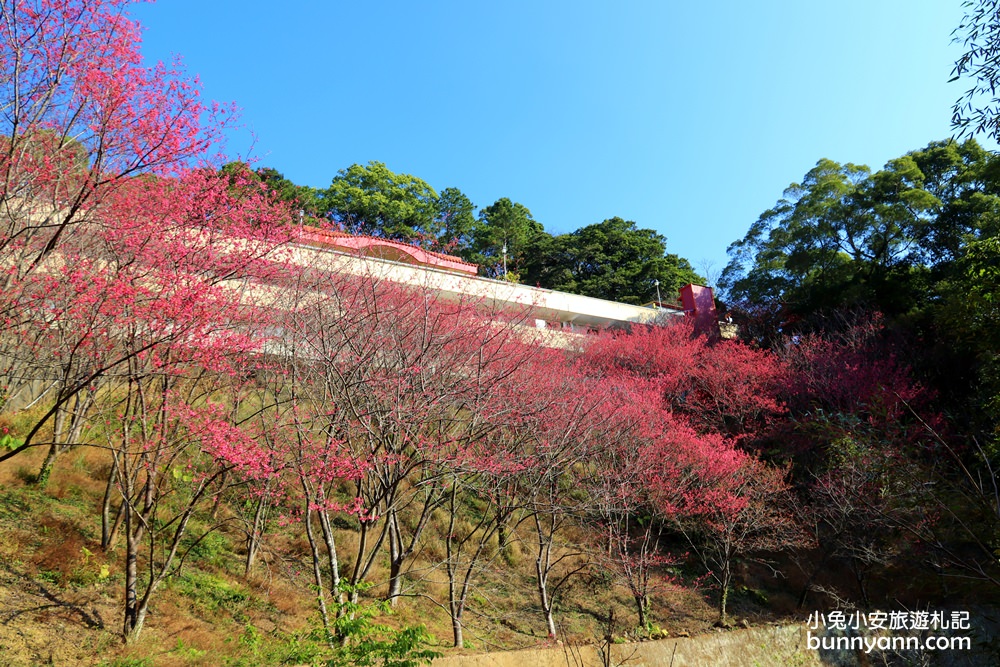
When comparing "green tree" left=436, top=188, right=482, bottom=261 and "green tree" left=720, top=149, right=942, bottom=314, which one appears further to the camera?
"green tree" left=436, top=188, right=482, bottom=261

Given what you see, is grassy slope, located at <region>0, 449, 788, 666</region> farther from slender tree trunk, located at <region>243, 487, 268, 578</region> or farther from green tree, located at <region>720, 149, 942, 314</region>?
green tree, located at <region>720, 149, 942, 314</region>

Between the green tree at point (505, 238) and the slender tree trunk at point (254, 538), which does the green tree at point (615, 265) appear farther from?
the slender tree trunk at point (254, 538)

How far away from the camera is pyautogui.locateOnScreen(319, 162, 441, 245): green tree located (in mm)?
31016

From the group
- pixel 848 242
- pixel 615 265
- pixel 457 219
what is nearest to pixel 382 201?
pixel 457 219

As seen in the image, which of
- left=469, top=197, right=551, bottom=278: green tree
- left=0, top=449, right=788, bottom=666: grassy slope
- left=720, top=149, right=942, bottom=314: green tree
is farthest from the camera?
left=469, top=197, right=551, bottom=278: green tree

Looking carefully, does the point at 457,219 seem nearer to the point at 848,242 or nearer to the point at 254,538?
the point at 848,242

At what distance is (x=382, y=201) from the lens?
31641 mm

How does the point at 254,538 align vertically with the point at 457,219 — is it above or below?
below

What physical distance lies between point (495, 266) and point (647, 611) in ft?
69.1

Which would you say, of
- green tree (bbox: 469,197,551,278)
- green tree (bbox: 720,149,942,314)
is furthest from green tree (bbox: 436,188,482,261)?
green tree (bbox: 720,149,942,314)

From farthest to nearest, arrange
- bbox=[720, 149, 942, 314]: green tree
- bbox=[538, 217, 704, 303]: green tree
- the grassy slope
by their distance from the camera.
A: bbox=[538, 217, 704, 303]: green tree
bbox=[720, 149, 942, 314]: green tree
the grassy slope

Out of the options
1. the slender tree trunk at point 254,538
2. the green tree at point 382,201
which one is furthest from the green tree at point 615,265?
the slender tree trunk at point 254,538

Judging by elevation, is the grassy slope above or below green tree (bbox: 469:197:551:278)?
below

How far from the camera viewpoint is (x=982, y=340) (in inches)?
452
